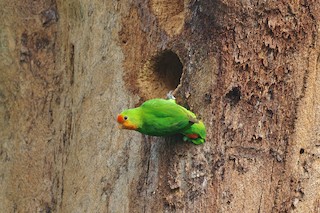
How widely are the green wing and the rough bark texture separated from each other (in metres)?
0.18

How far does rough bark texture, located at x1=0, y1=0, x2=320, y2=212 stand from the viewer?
317 cm

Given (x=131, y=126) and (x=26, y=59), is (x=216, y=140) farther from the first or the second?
A: (x=26, y=59)

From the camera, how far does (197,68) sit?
3.20m

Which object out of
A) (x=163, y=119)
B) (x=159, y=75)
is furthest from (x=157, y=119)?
(x=159, y=75)

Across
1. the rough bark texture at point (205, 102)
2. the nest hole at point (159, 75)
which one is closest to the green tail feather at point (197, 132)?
the rough bark texture at point (205, 102)

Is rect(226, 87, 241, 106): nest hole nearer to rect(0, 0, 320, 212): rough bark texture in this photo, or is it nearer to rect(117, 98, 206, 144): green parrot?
rect(0, 0, 320, 212): rough bark texture

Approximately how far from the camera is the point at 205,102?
3172 mm

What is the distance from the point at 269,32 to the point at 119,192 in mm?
1095

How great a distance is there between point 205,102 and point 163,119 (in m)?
0.27

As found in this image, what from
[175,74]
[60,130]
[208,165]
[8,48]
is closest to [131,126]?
[208,165]

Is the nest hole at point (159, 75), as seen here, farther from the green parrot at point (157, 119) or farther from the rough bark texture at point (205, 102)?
the green parrot at point (157, 119)

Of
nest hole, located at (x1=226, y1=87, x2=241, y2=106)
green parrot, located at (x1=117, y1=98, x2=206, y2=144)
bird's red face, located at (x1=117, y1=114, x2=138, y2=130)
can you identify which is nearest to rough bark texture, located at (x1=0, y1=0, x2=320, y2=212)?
nest hole, located at (x1=226, y1=87, x2=241, y2=106)

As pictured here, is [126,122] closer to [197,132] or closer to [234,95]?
[197,132]

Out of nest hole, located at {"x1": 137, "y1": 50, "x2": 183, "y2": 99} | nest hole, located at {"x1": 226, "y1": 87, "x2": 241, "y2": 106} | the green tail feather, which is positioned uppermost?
nest hole, located at {"x1": 137, "y1": 50, "x2": 183, "y2": 99}
